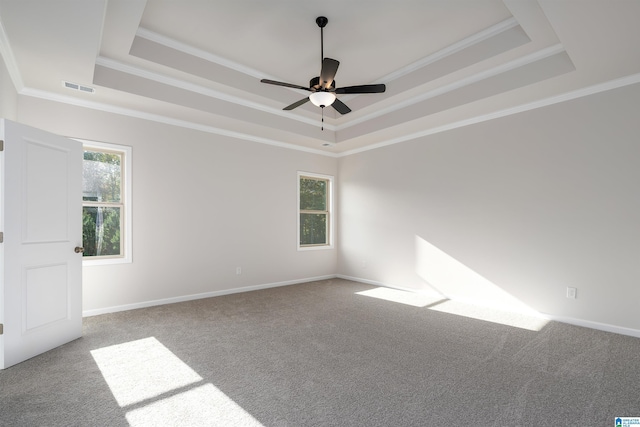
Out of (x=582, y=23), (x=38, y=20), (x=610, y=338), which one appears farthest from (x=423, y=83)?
(x=38, y=20)

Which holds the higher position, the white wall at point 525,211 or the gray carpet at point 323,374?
the white wall at point 525,211

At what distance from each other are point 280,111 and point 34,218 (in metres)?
3.38

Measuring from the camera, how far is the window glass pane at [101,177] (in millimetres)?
4062

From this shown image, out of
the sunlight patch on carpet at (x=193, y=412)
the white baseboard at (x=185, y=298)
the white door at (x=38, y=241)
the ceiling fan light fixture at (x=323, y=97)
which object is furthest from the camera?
the white baseboard at (x=185, y=298)

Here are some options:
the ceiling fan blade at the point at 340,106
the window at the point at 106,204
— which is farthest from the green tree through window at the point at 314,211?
the window at the point at 106,204

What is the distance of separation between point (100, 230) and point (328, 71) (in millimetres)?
3522

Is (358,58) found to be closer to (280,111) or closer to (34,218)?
(280,111)

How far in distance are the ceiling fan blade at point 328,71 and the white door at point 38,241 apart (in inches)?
104

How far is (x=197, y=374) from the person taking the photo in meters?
2.45

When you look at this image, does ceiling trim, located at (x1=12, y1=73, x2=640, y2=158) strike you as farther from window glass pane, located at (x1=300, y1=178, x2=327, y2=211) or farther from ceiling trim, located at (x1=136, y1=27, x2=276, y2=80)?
ceiling trim, located at (x1=136, y1=27, x2=276, y2=80)

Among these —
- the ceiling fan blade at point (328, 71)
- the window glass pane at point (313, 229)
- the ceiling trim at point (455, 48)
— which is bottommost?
the window glass pane at point (313, 229)

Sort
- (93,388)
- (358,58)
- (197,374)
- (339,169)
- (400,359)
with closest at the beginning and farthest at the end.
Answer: (93,388), (197,374), (400,359), (358,58), (339,169)

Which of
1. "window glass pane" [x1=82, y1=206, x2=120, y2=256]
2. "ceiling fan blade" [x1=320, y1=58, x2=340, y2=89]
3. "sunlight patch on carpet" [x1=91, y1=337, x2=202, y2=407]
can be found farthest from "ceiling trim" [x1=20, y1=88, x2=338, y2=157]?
"sunlight patch on carpet" [x1=91, y1=337, x2=202, y2=407]

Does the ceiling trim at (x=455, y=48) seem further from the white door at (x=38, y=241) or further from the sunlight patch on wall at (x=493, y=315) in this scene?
the white door at (x=38, y=241)
